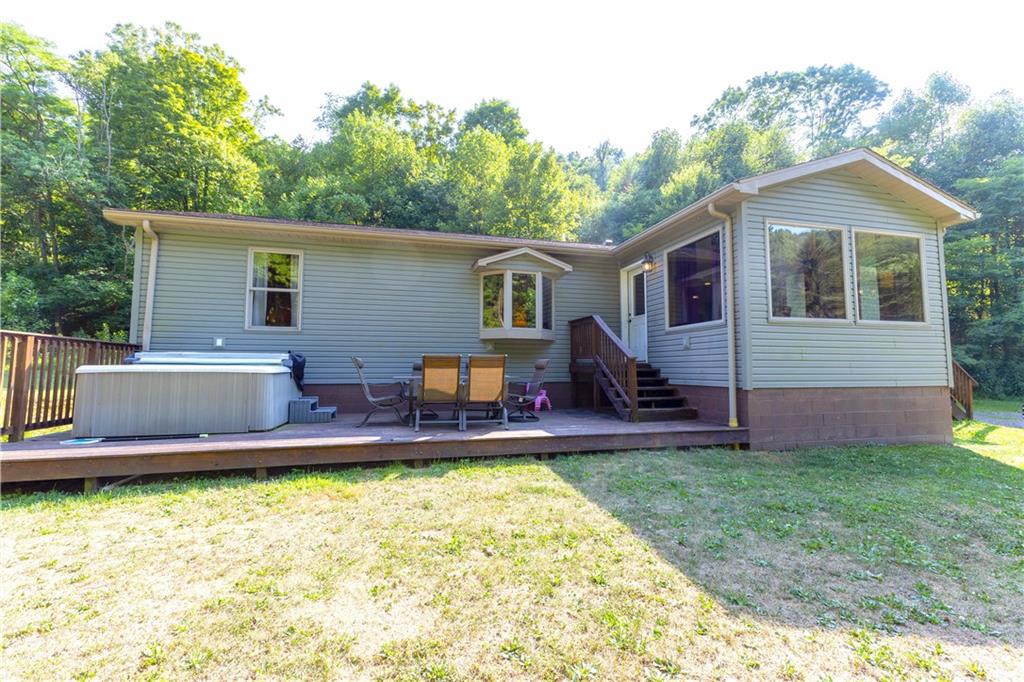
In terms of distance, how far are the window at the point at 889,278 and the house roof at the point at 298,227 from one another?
13.7ft

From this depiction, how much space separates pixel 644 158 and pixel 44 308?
84.7ft

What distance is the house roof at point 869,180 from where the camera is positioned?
552cm

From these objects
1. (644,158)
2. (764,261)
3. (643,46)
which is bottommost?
(764,261)

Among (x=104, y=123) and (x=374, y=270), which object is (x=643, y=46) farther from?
(x=104, y=123)

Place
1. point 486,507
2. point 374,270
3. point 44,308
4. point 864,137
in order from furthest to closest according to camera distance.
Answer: point 864,137 → point 44,308 → point 374,270 → point 486,507

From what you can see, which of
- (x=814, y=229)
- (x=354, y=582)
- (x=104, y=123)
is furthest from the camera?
(x=104, y=123)

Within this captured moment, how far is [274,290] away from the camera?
732 cm

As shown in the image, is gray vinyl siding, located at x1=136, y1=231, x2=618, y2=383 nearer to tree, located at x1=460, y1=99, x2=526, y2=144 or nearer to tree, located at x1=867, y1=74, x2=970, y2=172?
tree, located at x1=460, y1=99, x2=526, y2=144

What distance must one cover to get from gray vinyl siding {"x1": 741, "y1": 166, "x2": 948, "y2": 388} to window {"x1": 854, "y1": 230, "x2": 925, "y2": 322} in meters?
0.13

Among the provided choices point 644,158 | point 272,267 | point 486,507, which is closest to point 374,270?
point 272,267

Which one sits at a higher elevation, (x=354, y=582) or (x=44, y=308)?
(x=44, y=308)

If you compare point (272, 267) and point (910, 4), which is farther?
point (272, 267)

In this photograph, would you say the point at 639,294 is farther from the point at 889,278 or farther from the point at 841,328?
the point at 889,278

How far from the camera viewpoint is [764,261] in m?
5.68
